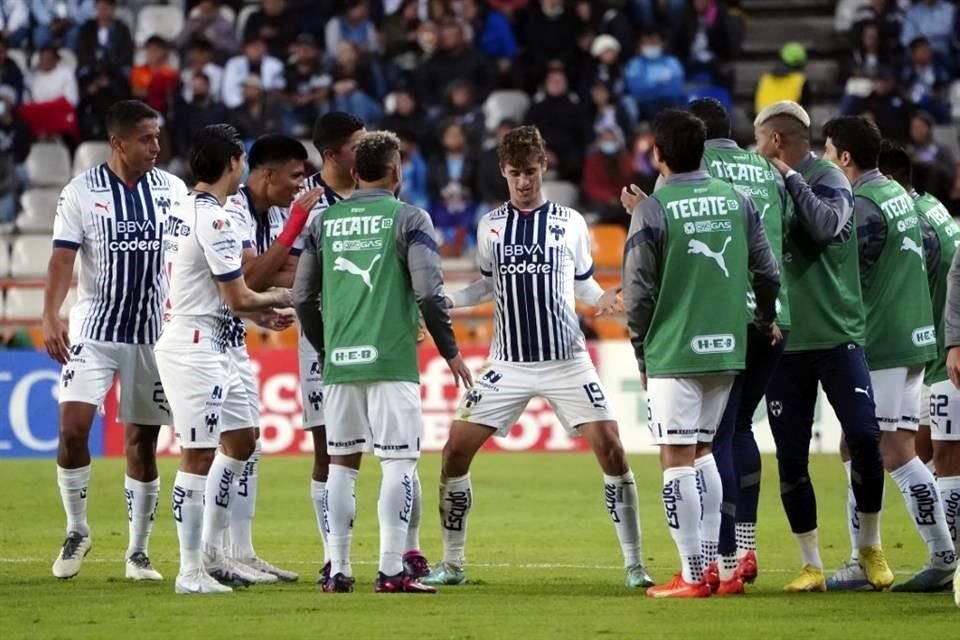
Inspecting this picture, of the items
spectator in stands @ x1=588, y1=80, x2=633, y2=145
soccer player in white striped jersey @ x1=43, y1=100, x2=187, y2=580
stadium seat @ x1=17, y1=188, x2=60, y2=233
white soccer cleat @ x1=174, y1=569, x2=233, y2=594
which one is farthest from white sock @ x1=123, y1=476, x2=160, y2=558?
spectator in stands @ x1=588, y1=80, x2=633, y2=145

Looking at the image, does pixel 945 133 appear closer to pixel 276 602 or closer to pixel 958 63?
pixel 958 63

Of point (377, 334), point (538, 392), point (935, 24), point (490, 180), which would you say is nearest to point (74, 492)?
point (377, 334)

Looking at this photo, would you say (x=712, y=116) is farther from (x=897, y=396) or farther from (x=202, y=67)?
(x=202, y=67)

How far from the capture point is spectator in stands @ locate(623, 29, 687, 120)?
976 inches

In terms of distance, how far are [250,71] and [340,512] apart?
16278mm

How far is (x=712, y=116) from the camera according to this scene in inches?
396

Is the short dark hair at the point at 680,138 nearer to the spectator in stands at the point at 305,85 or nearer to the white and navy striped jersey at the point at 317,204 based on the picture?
the white and navy striped jersey at the point at 317,204

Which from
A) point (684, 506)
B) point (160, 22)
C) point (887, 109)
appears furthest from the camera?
point (160, 22)

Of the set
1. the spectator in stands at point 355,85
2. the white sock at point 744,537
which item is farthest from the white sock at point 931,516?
the spectator in stands at point 355,85

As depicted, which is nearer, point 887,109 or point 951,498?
point 951,498

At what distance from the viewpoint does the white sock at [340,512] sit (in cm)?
974

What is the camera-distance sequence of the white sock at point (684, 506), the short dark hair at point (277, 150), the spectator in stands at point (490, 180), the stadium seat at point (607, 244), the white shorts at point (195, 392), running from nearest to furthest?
1. the white sock at point (684, 506)
2. the white shorts at point (195, 392)
3. the short dark hair at point (277, 150)
4. the stadium seat at point (607, 244)
5. the spectator in stands at point (490, 180)

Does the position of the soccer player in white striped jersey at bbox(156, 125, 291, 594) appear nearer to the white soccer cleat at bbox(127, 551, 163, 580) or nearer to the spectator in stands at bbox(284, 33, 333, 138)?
the white soccer cleat at bbox(127, 551, 163, 580)

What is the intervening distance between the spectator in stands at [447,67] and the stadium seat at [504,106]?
24 cm
